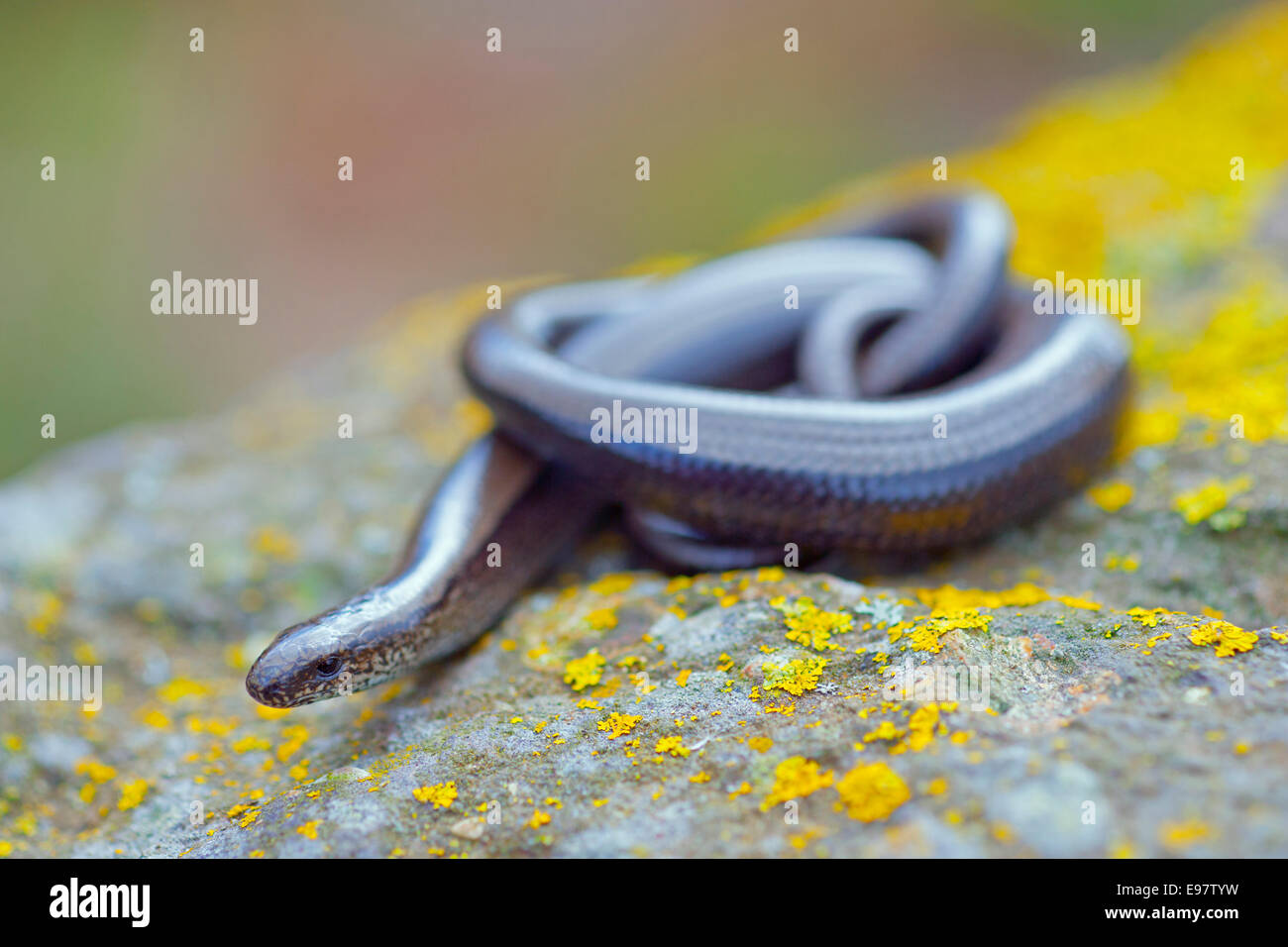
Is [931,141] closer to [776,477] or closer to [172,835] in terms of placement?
[776,477]

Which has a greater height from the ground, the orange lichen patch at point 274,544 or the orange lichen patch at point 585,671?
the orange lichen patch at point 585,671

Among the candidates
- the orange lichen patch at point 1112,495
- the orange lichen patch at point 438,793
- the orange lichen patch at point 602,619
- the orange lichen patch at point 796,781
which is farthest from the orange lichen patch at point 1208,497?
the orange lichen patch at point 438,793

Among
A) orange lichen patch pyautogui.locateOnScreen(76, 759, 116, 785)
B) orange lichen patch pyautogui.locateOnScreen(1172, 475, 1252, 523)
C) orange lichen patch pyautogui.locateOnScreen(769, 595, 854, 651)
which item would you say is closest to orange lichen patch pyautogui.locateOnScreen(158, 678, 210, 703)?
orange lichen patch pyautogui.locateOnScreen(76, 759, 116, 785)

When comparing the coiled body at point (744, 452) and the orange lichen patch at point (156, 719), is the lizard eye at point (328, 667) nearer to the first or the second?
the coiled body at point (744, 452)

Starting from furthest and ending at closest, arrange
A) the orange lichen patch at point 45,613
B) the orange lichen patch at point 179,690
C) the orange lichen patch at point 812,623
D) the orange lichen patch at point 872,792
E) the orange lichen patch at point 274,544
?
the orange lichen patch at point 274,544, the orange lichen patch at point 45,613, the orange lichen patch at point 179,690, the orange lichen patch at point 812,623, the orange lichen patch at point 872,792

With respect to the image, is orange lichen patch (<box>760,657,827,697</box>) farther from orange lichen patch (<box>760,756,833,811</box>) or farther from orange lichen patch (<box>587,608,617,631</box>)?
orange lichen patch (<box>587,608,617,631</box>)

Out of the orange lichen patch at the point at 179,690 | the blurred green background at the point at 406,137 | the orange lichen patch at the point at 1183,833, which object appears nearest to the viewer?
the orange lichen patch at the point at 1183,833

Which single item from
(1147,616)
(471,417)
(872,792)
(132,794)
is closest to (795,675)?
(872,792)
